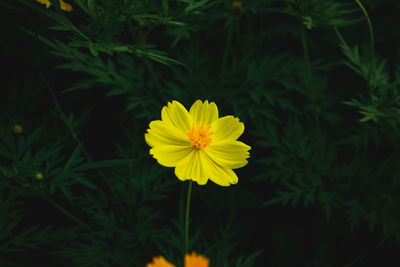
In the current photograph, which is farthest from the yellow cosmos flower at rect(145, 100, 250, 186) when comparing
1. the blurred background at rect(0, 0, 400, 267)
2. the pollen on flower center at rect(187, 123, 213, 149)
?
the blurred background at rect(0, 0, 400, 267)

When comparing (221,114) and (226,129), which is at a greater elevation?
(221,114)

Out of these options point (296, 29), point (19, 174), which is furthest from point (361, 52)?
point (19, 174)

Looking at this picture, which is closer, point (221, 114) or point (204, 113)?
point (204, 113)

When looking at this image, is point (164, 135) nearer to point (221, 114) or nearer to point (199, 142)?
point (199, 142)

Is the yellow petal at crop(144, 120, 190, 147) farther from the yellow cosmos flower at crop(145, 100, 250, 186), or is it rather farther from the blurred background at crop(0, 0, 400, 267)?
the blurred background at crop(0, 0, 400, 267)

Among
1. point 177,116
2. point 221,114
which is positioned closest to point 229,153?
point 177,116

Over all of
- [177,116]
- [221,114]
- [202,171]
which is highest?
[221,114]

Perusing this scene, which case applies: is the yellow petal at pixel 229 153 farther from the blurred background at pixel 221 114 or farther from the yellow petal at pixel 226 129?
the blurred background at pixel 221 114
